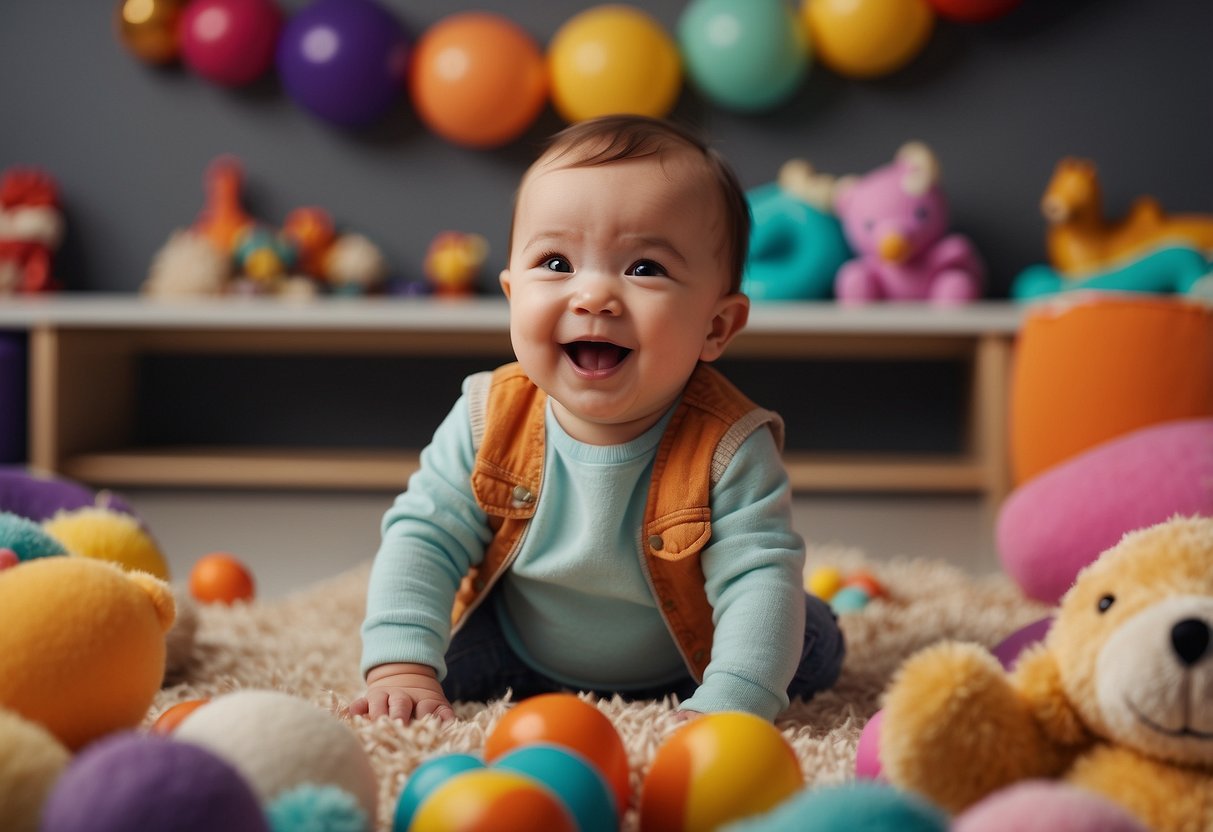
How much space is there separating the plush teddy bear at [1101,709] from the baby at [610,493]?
0.28 meters

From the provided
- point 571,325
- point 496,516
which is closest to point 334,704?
point 496,516

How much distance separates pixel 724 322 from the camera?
1040 mm

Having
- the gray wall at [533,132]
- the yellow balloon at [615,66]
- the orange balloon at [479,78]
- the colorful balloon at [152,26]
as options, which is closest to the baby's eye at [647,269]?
the yellow balloon at [615,66]

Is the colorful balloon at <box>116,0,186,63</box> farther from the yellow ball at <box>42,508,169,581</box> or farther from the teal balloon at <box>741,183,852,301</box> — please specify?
the yellow ball at <box>42,508,169,581</box>

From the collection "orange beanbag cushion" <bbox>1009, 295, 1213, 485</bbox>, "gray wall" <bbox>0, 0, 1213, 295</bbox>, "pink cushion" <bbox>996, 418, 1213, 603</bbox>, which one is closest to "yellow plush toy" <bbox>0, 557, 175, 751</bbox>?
"pink cushion" <bbox>996, 418, 1213, 603</bbox>

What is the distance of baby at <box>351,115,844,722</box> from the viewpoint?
3.10 feet

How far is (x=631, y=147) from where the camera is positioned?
3.18 ft

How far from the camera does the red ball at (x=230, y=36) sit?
9.30 feet

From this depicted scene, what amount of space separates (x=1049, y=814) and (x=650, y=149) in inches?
24.2

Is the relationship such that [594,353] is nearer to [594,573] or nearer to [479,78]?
[594,573]

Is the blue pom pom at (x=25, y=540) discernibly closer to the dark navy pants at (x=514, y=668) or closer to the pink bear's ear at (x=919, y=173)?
the dark navy pants at (x=514, y=668)

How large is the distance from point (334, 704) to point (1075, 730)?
524mm

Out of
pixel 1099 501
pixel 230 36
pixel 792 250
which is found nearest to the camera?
pixel 1099 501

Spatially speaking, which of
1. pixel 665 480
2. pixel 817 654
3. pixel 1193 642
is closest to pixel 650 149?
pixel 665 480
